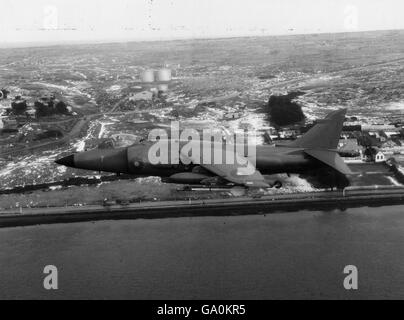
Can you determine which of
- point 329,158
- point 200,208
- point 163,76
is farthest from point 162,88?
point 329,158

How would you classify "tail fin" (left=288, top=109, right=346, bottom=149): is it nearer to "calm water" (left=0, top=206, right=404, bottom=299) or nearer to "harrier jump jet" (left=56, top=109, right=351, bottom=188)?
"harrier jump jet" (left=56, top=109, right=351, bottom=188)

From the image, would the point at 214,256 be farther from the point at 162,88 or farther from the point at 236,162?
the point at 162,88

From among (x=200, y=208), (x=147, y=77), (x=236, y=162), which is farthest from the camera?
(x=147, y=77)

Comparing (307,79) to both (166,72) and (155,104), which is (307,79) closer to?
(166,72)

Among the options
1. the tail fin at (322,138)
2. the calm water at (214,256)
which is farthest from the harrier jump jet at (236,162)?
the calm water at (214,256)

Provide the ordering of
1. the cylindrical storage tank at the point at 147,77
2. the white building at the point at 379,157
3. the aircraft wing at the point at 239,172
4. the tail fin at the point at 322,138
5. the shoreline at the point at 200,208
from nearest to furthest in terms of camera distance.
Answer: the aircraft wing at the point at 239,172
the tail fin at the point at 322,138
the shoreline at the point at 200,208
the white building at the point at 379,157
the cylindrical storage tank at the point at 147,77

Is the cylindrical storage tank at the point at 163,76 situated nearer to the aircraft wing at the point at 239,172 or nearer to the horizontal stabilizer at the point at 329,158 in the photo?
the horizontal stabilizer at the point at 329,158
